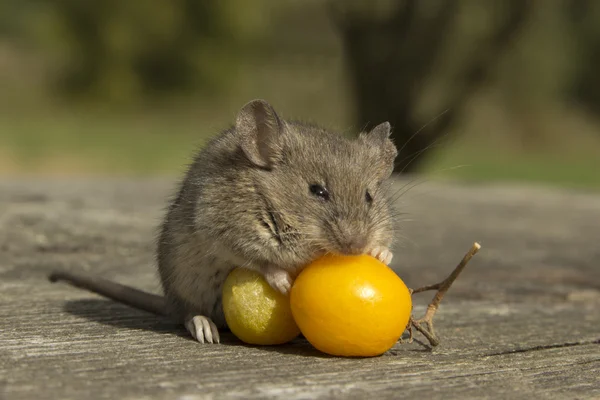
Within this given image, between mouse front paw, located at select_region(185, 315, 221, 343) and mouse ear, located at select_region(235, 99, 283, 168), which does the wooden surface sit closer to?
mouse front paw, located at select_region(185, 315, 221, 343)

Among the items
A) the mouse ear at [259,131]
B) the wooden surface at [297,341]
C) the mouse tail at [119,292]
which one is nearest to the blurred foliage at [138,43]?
the wooden surface at [297,341]

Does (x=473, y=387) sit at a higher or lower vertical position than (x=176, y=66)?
lower

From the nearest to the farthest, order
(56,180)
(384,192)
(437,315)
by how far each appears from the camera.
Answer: (384,192), (437,315), (56,180)

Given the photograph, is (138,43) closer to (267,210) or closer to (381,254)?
(267,210)

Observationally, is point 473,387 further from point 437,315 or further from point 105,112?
point 105,112

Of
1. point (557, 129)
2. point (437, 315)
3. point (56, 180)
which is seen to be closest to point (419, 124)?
point (56, 180)

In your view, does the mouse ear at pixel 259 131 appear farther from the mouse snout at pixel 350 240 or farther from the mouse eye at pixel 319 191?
the mouse snout at pixel 350 240

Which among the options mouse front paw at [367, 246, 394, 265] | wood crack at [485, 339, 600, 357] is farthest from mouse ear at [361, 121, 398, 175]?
wood crack at [485, 339, 600, 357]
